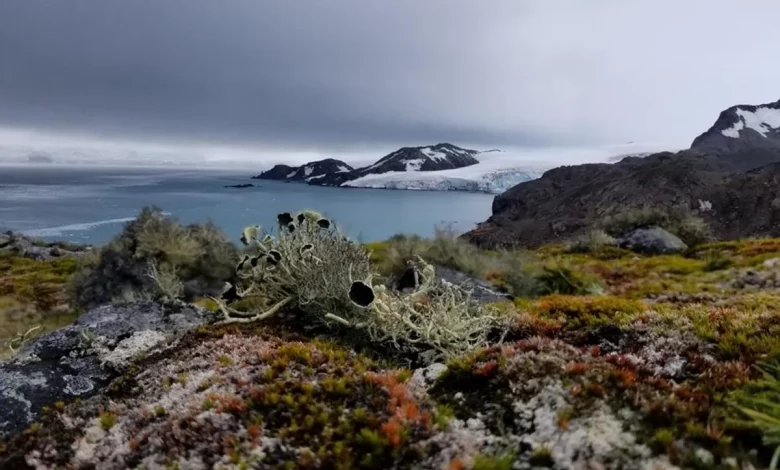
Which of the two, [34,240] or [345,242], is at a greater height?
[345,242]

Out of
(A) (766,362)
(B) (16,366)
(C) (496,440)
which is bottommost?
(B) (16,366)

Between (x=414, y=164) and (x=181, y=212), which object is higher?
(x=414, y=164)

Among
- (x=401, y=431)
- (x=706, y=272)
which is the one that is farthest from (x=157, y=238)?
(x=706, y=272)

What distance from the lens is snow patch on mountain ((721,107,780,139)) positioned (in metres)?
162

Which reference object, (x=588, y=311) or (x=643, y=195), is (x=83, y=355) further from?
(x=643, y=195)

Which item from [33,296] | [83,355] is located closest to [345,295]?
[83,355]

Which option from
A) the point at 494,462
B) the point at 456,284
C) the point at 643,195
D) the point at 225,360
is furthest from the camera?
the point at 643,195

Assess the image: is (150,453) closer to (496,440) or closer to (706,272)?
(496,440)

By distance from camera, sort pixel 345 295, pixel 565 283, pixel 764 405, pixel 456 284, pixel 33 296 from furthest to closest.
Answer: pixel 33 296 < pixel 565 283 < pixel 456 284 < pixel 345 295 < pixel 764 405

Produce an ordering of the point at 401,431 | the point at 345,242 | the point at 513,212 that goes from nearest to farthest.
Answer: the point at 401,431 < the point at 345,242 < the point at 513,212

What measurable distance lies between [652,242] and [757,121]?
189 m

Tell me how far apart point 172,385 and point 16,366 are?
7.72ft

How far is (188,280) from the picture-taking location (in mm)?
15812

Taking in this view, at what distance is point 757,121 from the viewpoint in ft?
547
